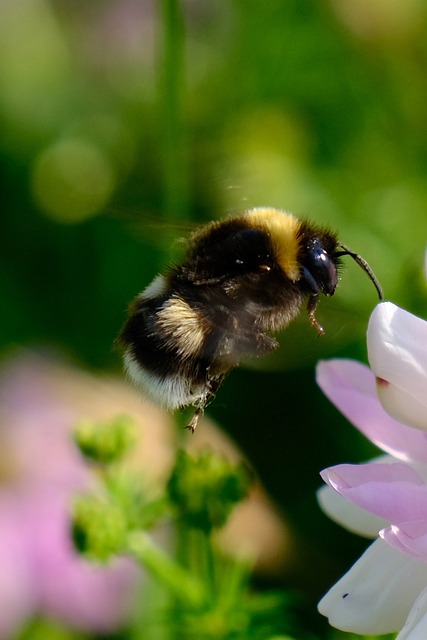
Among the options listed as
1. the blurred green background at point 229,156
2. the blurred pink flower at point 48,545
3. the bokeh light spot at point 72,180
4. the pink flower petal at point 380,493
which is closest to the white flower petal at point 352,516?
the pink flower petal at point 380,493

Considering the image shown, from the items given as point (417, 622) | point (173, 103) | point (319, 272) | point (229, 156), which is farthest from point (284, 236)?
point (229, 156)

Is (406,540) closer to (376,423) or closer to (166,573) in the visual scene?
(376,423)

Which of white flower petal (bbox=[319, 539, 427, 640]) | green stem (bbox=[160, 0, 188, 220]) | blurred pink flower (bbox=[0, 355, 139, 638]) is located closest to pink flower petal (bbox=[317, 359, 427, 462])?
white flower petal (bbox=[319, 539, 427, 640])

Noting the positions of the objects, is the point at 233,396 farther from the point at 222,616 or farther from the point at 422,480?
the point at 422,480

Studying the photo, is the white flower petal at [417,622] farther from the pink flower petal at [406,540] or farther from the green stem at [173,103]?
the green stem at [173,103]

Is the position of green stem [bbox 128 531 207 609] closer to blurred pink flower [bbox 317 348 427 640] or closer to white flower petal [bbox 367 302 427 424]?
blurred pink flower [bbox 317 348 427 640]

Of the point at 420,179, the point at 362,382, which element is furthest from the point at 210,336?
the point at 420,179

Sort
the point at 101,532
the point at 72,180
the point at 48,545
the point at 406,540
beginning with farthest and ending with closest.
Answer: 1. the point at 72,180
2. the point at 48,545
3. the point at 101,532
4. the point at 406,540
